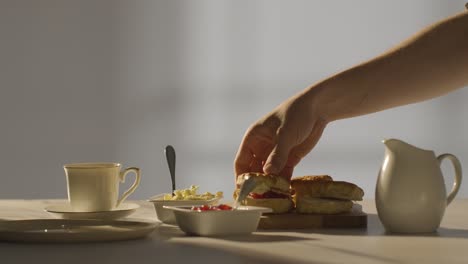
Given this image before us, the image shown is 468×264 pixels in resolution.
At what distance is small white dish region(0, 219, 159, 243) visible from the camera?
113cm

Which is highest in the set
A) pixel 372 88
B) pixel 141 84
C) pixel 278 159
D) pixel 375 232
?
pixel 141 84

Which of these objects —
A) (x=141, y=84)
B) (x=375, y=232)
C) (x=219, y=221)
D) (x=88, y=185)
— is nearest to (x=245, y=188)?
(x=219, y=221)

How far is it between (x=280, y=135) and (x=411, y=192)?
0.34 m

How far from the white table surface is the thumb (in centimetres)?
20

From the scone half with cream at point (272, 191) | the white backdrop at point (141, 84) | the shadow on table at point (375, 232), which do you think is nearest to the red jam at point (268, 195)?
the scone half with cream at point (272, 191)

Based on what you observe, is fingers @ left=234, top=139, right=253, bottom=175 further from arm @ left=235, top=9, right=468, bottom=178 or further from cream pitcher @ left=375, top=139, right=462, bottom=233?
cream pitcher @ left=375, top=139, right=462, bottom=233

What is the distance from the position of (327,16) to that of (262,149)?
10.9 feet

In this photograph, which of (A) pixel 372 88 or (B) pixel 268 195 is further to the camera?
(A) pixel 372 88

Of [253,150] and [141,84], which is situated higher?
[141,84]

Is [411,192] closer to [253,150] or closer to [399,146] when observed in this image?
[399,146]

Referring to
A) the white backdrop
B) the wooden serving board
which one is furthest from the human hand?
the white backdrop

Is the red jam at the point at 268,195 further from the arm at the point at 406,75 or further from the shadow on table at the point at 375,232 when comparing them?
the arm at the point at 406,75

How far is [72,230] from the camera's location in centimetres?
124

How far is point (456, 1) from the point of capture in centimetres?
494
